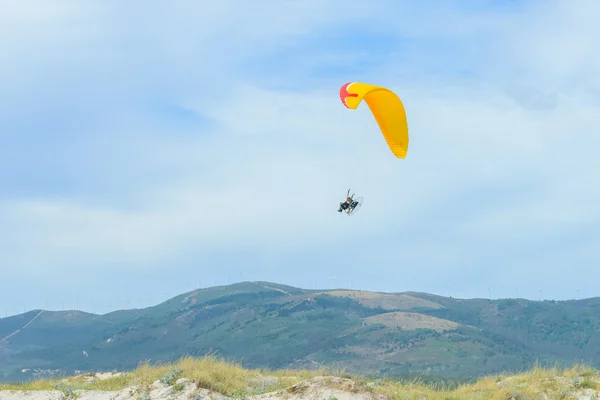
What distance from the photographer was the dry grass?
27062mm

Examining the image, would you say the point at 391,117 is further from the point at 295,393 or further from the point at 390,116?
the point at 295,393

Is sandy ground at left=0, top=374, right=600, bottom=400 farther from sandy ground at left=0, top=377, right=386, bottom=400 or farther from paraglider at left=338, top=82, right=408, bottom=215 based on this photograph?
paraglider at left=338, top=82, right=408, bottom=215

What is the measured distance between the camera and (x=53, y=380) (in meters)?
33.4

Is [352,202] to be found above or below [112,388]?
above

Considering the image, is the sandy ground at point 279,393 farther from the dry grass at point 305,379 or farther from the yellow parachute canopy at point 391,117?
the yellow parachute canopy at point 391,117

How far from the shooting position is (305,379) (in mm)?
27500

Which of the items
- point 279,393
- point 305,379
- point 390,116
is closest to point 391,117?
point 390,116

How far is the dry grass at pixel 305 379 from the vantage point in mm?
27062

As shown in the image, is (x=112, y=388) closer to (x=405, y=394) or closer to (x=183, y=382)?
(x=183, y=382)

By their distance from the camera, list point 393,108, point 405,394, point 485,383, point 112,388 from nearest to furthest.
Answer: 1. point 405,394
2. point 112,388
3. point 485,383
4. point 393,108

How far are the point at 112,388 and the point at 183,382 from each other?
3.62 metres

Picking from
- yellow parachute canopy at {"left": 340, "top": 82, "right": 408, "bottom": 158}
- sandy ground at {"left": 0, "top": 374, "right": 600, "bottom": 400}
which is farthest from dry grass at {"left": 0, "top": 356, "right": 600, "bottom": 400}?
yellow parachute canopy at {"left": 340, "top": 82, "right": 408, "bottom": 158}

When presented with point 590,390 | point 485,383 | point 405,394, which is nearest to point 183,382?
point 405,394

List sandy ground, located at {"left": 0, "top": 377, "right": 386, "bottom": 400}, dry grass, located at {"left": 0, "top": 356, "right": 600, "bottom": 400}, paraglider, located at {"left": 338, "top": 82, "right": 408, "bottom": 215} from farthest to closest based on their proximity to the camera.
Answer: paraglider, located at {"left": 338, "top": 82, "right": 408, "bottom": 215} < dry grass, located at {"left": 0, "top": 356, "right": 600, "bottom": 400} < sandy ground, located at {"left": 0, "top": 377, "right": 386, "bottom": 400}
